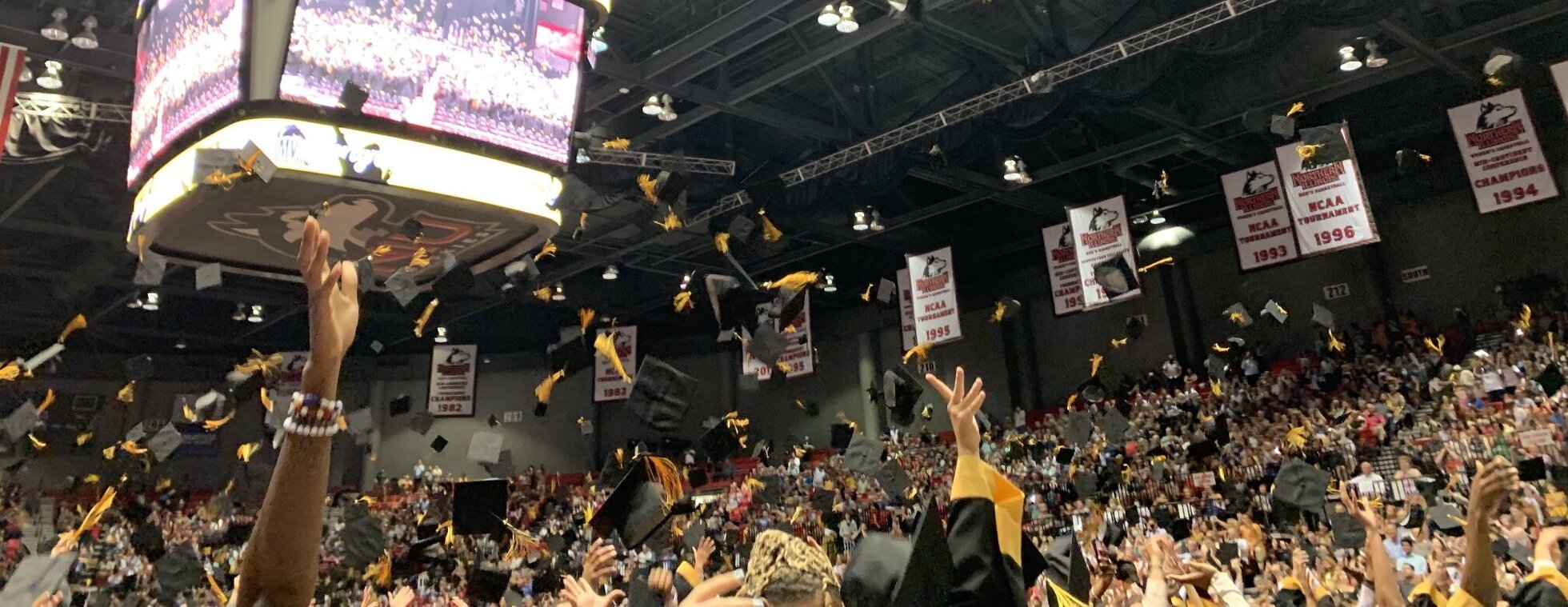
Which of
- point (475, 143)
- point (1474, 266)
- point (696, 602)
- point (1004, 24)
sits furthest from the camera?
point (1474, 266)

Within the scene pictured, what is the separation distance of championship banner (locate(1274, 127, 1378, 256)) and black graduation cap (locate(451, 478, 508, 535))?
10897 millimetres

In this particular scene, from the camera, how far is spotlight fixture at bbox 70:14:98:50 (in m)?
9.59

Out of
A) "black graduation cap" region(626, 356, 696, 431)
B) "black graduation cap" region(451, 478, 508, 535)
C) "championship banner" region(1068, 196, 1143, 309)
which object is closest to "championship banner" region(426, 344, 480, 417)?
"championship banner" region(1068, 196, 1143, 309)

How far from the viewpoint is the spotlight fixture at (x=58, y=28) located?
9.25 m

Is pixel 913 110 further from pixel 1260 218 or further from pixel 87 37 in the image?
pixel 87 37

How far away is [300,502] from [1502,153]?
1451 cm

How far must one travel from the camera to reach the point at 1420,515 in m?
9.05

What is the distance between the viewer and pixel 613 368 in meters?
24.8

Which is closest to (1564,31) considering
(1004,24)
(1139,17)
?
(1139,17)

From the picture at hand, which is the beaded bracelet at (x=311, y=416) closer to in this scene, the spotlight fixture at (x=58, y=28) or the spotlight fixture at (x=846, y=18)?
the spotlight fixture at (x=846, y=18)

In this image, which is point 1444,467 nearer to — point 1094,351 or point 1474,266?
point 1474,266

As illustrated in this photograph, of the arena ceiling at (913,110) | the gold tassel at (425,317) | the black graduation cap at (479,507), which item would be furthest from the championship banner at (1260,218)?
the gold tassel at (425,317)

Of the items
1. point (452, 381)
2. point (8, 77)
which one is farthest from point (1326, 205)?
point (452, 381)

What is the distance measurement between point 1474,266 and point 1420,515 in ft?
34.4
